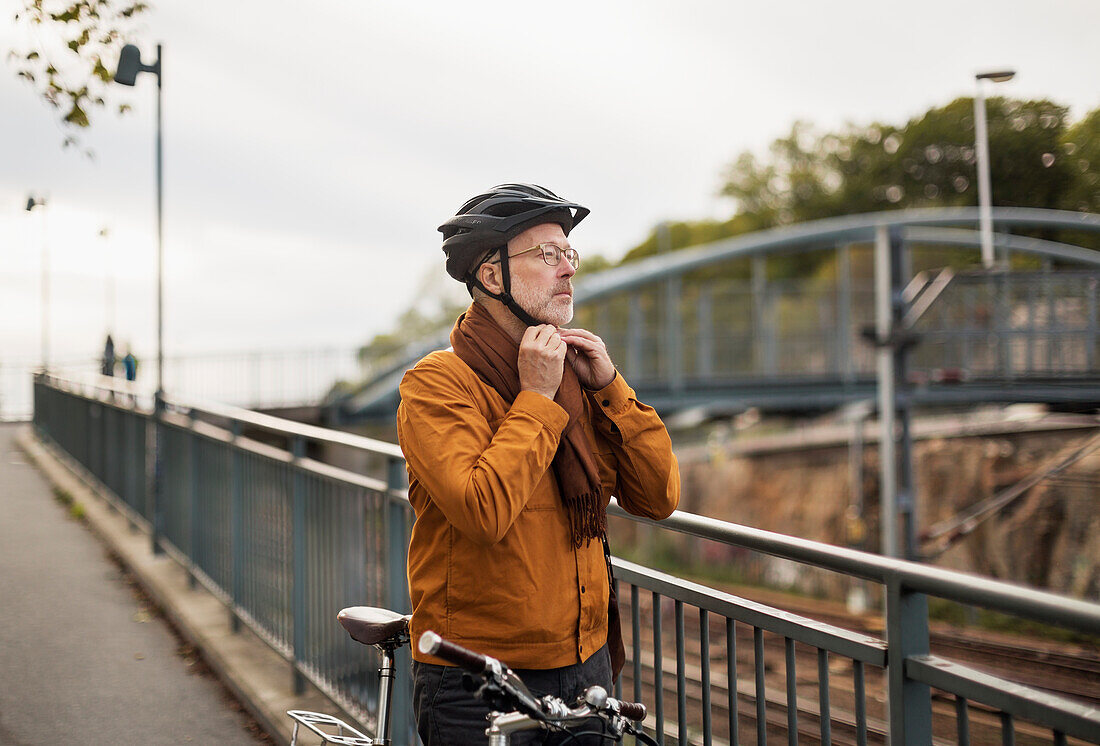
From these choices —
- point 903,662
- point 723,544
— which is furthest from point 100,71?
point 723,544

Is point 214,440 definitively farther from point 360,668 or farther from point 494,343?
point 494,343

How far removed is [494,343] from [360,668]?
8.21ft

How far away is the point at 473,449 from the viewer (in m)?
1.91

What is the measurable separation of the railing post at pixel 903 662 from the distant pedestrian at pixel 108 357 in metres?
12.2

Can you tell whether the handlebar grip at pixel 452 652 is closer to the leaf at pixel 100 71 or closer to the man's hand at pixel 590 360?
the man's hand at pixel 590 360

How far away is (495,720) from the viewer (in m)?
1.74

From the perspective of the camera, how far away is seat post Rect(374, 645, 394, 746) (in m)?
2.47

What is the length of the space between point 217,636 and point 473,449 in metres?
4.48

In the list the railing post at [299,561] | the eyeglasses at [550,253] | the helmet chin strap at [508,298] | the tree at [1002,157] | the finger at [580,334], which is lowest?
the railing post at [299,561]

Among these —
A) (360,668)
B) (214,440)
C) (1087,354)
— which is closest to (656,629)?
(360,668)

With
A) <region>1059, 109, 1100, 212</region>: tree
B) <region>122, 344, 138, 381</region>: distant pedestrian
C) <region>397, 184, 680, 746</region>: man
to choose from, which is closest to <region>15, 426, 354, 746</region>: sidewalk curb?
<region>122, 344, 138, 381</region>: distant pedestrian

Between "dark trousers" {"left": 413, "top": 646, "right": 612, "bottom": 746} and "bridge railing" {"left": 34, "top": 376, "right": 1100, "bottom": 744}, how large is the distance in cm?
47

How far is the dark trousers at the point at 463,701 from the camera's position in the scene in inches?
79.7

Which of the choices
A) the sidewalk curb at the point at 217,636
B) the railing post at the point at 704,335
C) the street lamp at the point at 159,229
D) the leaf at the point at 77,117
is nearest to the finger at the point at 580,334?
the sidewalk curb at the point at 217,636
